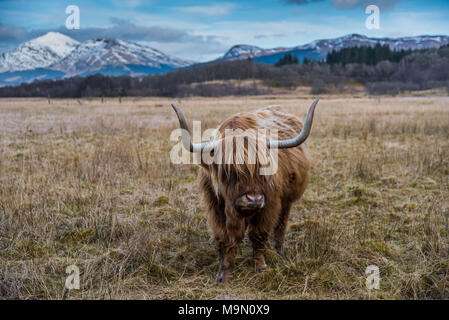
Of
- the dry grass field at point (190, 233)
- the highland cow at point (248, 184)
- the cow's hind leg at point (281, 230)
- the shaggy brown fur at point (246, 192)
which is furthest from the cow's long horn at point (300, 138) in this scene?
the dry grass field at point (190, 233)

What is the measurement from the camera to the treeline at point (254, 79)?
77.3m

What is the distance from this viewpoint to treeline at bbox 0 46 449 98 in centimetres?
7731

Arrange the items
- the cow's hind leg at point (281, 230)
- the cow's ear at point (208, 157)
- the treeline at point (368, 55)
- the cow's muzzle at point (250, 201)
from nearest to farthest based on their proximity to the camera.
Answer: the cow's muzzle at point (250, 201) → the cow's ear at point (208, 157) → the cow's hind leg at point (281, 230) → the treeline at point (368, 55)

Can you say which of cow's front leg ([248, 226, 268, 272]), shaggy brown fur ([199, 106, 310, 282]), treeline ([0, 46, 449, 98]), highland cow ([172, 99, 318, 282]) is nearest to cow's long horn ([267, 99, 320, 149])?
highland cow ([172, 99, 318, 282])

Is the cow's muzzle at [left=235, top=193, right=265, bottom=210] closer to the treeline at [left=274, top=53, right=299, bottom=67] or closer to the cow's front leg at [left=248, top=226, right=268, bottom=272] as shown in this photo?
the cow's front leg at [left=248, top=226, right=268, bottom=272]

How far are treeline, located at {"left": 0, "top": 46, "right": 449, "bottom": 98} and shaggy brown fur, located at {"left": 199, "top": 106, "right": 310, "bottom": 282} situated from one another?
2741 inches

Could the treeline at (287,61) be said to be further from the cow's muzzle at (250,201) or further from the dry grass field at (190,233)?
the cow's muzzle at (250,201)

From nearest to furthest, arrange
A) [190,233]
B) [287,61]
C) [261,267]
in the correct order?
[261,267]
[190,233]
[287,61]

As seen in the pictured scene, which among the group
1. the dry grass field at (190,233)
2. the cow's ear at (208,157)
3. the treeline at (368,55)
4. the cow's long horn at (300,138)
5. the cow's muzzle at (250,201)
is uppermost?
the treeline at (368,55)

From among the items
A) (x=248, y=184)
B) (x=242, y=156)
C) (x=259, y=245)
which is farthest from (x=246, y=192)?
(x=259, y=245)

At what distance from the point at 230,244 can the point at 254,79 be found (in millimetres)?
100778

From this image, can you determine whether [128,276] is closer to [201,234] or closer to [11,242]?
[201,234]

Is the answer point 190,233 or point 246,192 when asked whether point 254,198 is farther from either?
point 190,233

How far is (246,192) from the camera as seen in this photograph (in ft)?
10.7
